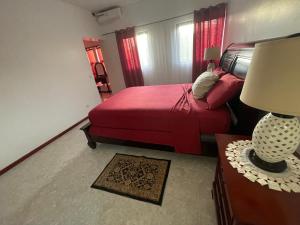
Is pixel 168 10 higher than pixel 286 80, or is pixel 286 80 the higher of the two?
pixel 168 10

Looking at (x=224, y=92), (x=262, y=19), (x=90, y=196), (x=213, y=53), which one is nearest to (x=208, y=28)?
(x=213, y=53)

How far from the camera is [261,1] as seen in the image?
155 cm

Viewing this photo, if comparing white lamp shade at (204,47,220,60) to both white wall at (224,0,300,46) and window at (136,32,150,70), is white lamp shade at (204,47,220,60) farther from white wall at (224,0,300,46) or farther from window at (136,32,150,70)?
window at (136,32,150,70)

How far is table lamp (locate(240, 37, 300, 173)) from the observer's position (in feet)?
1.59

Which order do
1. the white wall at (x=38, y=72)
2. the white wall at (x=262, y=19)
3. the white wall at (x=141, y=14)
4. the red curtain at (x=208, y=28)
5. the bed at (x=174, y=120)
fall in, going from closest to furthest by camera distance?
the white wall at (x=262, y=19)
the bed at (x=174, y=120)
the white wall at (x=38, y=72)
the red curtain at (x=208, y=28)
the white wall at (x=141, y=14)

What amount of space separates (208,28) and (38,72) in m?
3.64

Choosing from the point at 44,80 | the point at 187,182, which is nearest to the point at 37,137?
the point at 44,80

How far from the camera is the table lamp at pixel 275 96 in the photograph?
0.49 meters

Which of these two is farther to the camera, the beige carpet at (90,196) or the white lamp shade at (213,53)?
the white lamp shade at (213,53)

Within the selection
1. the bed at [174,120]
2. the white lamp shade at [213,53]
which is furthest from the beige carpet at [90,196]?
the white lamp shade at [213,53]

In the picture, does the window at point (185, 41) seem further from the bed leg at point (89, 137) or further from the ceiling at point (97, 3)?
the bed leg at point (89, 137)

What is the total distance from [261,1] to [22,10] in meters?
3.51

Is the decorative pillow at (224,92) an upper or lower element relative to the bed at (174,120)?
upper

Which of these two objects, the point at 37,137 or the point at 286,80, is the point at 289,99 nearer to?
the point at 286,80
